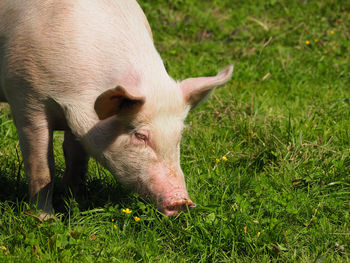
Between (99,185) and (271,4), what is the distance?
5.14 metres

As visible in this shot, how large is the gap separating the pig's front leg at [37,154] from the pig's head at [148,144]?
15.7 inches

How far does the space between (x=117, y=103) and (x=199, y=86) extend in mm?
659

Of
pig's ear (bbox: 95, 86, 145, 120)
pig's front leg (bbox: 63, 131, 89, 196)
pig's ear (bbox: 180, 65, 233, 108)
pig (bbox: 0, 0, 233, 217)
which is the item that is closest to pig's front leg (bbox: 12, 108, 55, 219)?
A: pig (bbox: 0, 0, 233, 217)

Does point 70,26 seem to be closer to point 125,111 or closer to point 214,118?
point 125,111

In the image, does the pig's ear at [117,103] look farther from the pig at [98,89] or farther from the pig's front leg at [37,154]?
the pig's front leg at [37,154]

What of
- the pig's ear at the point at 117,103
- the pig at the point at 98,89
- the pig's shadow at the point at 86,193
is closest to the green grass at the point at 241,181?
the pig's shadow at the point at 86,193

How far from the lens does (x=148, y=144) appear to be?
3.75m

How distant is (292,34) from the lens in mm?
7977

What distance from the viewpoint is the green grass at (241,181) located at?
363 centimetres

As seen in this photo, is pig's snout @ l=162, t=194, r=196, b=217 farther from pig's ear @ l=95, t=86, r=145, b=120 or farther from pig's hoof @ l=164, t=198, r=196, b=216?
pig's ear @ l=95, t=86, r=145, b=120

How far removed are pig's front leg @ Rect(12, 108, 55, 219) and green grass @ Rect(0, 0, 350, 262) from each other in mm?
146

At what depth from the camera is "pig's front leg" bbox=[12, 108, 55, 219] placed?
12.8 ft

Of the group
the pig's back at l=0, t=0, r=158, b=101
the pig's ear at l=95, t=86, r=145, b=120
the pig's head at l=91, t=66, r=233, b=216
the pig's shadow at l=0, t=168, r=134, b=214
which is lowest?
the pig's shadow at l=0, t=168, r=134, b=214

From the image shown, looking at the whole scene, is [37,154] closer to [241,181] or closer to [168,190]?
[168,190]
